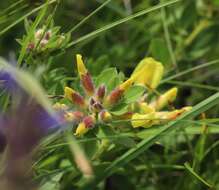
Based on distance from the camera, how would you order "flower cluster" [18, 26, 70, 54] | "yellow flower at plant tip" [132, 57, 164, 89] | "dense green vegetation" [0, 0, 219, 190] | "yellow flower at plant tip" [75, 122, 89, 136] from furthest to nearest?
"yellow flower at plant tip" [132, 57, 164, 89]
"flower cluster" [18, 26, 70, 54]
"yellow flower at plant tip" [75, 122, 89, 136]
"dense green vegetation" [0, 0, 219, 190]

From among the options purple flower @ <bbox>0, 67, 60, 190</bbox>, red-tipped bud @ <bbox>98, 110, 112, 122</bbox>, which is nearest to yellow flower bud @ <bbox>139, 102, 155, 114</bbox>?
red-tipped bud @ <bbox>98, 110, 112, 122</bbox>

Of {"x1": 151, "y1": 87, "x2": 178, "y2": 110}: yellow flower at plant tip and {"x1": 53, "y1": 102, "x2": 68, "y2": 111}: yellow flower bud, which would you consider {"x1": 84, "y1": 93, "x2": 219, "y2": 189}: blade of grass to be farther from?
{"x1": 151, "y1": 87, "x2": 178, "y2": 110}: yellow flower at plant tip

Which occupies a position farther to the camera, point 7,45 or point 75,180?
point 7,45

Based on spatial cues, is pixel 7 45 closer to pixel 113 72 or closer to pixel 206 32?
pixel 206 32

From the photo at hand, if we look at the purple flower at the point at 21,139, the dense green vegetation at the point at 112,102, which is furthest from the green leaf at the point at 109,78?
the purple flower at the point at 21,139

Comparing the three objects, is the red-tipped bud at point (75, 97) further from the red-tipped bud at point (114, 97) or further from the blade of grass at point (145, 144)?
the blade of grass at point (145, 144)

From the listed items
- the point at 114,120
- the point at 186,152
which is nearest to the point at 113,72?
the point at 114,120
